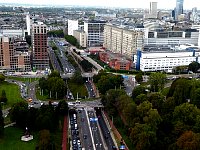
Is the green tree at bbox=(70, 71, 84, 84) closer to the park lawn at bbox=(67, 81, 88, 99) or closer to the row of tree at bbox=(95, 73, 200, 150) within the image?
the park lawn at bbox=(67, 81, 88, 99)

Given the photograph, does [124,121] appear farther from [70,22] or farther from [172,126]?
[70,22]

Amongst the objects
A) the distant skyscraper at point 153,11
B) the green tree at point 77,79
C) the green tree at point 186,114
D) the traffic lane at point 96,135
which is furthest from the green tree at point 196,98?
the distant skyscraper at point 153,11

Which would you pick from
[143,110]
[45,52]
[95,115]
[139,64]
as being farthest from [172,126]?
[45,52]

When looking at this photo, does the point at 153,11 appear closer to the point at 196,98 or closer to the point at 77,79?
the point at 77,79

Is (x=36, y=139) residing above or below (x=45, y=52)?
below

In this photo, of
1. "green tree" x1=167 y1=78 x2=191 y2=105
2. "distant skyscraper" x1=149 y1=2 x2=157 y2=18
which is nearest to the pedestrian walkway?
"green tree" x1=167 y1=78 x2=191 y2=105
